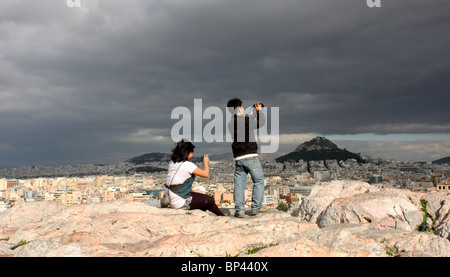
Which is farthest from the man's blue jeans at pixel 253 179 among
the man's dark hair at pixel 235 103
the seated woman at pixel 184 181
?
the man's dark hair at pixel 235 103

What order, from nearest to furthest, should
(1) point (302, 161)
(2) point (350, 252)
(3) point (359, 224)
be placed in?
(2) point (350, 252) < (3) point (359, 224) < (1) point (302, 161)

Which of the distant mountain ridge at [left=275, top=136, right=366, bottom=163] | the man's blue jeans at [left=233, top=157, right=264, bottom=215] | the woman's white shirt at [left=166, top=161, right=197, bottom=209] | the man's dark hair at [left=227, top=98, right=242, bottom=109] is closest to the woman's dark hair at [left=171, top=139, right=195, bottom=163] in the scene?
the woman's white shirt at [left=166, top=161, right=197, bottom=209]

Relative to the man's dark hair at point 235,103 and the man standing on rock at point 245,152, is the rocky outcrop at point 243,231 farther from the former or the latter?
the man's dark hair at point 235,103

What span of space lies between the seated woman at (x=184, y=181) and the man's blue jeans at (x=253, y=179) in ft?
2.14

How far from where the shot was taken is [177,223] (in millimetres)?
7836

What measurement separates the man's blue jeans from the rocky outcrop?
47 cm

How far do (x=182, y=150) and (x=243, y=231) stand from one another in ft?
10.6

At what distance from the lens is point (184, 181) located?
9359 mm

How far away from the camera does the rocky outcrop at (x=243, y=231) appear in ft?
19.3

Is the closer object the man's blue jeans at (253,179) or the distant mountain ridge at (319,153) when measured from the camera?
the man's blue jeans at (253,179)

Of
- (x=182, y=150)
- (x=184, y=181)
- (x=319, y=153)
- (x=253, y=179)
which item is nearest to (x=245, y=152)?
(x=253, y=179)
